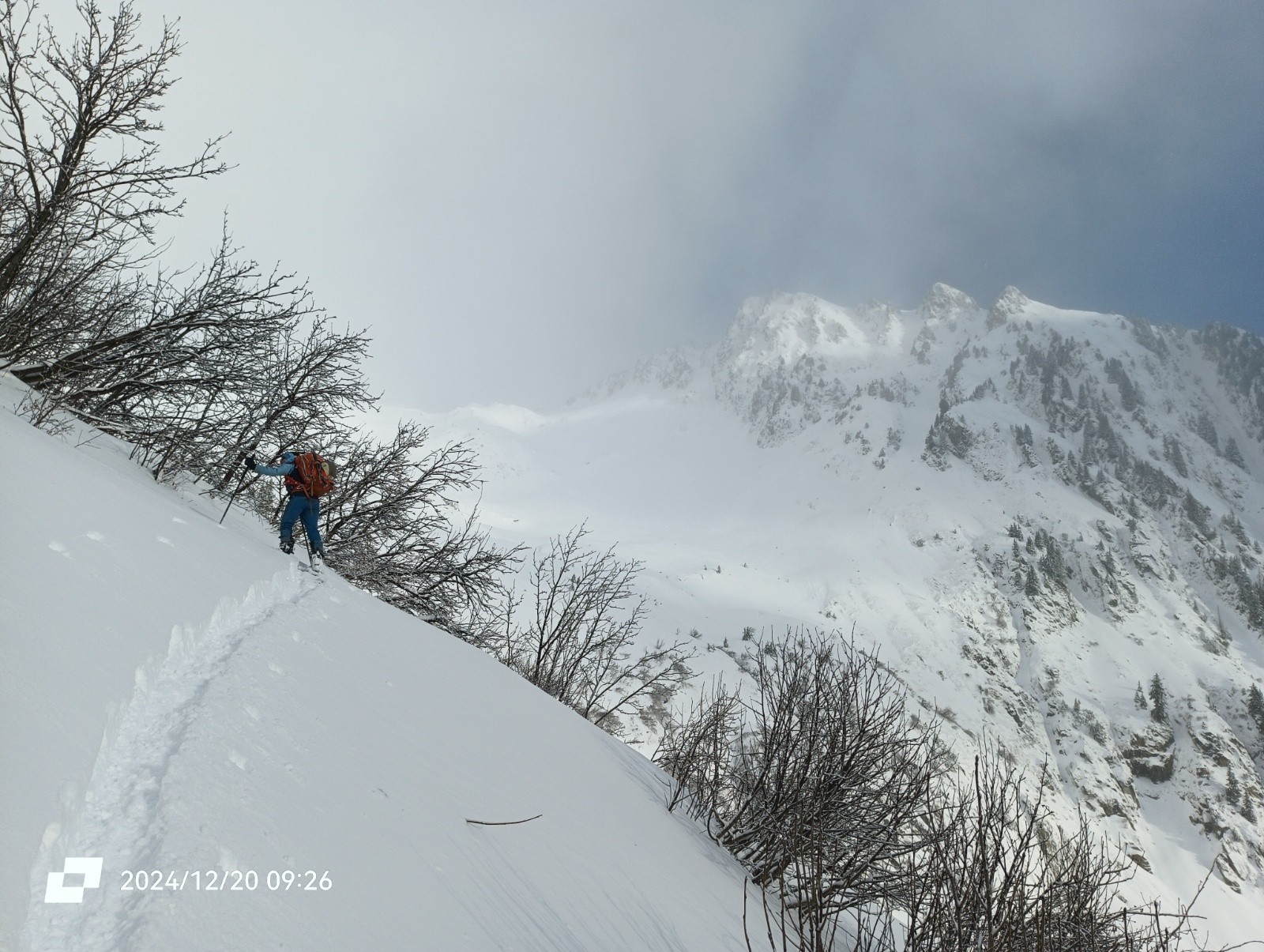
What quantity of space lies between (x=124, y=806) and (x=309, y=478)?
20.8 ft

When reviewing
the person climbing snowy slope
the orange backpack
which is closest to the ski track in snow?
the person climbing snowy slope

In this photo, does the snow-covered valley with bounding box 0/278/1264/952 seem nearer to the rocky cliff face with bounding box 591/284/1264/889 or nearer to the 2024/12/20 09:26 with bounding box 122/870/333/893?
the 2024/12/20 09:26 with bounding box 122/870/333/893

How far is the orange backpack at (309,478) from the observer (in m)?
7.22

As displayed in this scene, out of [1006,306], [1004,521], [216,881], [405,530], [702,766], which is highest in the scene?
[1006,306]

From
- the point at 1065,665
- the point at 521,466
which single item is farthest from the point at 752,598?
the point at 521,466

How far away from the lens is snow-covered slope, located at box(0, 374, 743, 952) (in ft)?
4.61

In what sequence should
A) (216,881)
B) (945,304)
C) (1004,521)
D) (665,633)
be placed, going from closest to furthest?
(216,881) < (665,633) < (1004,521) < (945,304)

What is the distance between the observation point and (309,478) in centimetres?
724

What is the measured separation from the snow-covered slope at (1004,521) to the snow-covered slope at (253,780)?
29.7 metres

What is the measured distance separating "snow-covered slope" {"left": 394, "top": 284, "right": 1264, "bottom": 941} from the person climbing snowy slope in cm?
2746

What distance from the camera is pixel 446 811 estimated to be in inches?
99.3

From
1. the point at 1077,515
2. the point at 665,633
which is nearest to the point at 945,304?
the point at 1077,515

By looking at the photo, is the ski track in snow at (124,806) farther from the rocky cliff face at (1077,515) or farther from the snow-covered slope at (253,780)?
the rocky cliff face at (1077,515)

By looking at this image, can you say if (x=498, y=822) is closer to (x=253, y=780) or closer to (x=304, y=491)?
(x=253, y=780)
